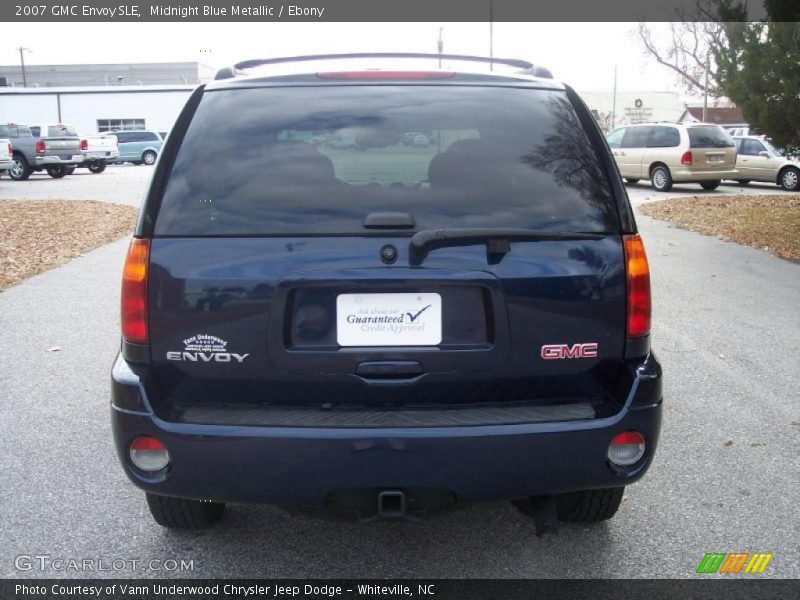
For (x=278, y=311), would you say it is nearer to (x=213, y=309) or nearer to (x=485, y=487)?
(x=213, y=309)

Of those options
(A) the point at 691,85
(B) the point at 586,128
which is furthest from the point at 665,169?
(A) the point at 691,85

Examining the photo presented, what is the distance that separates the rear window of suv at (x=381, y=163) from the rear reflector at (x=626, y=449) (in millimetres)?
708

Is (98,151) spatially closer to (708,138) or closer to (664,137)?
(664,137)

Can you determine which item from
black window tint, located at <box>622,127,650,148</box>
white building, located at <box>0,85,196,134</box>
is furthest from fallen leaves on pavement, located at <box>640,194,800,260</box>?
white building, located at <box>0,85,196,134</box>

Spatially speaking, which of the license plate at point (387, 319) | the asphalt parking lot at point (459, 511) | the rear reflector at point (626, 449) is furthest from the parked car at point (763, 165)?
the license plate at point (387, 319)

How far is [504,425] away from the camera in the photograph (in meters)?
2.63

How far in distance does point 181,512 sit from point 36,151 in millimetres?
27117

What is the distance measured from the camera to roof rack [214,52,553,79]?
3.30 m

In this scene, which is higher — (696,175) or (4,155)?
(4,155)

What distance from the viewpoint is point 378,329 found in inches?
105

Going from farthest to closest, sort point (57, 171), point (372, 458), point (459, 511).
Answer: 1. point (57, 171)
2. point (459, 511)
3. point (372, 458)

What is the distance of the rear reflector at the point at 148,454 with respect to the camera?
2.70 m

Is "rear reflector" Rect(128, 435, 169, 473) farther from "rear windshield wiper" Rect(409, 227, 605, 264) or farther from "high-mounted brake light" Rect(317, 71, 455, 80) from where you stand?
"high-mounted brake light" Rect(317, 71, 455, 80)

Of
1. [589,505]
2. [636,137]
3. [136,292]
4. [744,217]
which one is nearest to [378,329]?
[136,292]
